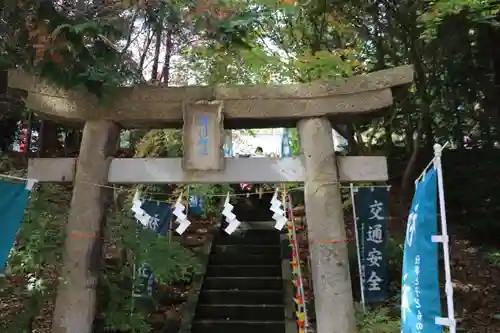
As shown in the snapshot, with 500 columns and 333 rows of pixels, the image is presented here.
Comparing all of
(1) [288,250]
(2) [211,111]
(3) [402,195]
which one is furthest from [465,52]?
(2) [211,111]

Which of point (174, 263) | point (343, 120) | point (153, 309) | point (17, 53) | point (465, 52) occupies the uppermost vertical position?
point (465, 52)

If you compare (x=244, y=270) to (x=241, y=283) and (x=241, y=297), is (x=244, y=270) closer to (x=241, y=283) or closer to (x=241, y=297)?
(x=241, y=283)

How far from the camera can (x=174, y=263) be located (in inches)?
241

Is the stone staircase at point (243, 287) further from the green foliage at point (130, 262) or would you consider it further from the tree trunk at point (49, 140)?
the tree trunk at point (49, 140)

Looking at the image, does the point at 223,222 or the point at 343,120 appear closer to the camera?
the point at 343,120

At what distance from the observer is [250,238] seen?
1078 cm

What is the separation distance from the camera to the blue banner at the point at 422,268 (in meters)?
3.82

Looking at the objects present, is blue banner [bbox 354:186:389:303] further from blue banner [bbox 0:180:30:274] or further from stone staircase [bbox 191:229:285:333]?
blue banner [bbox 0:180:30:274]

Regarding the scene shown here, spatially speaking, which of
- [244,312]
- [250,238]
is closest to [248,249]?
[250,238]

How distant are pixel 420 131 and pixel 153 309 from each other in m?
7.87

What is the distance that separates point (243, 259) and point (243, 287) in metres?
0.93

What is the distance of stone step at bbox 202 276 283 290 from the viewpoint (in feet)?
29.6

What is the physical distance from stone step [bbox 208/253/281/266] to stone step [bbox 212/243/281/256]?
0.20 m

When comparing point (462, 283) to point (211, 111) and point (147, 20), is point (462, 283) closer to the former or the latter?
point (211, 111)
